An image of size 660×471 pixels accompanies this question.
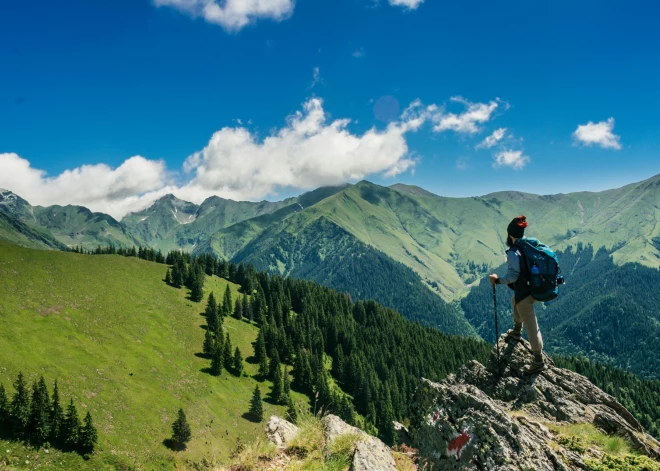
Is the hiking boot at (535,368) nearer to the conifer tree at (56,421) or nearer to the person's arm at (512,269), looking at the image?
the person's arm at (512,269)

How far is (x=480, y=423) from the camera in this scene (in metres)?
8.38

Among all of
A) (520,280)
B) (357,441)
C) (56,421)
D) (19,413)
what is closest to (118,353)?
(56,421)

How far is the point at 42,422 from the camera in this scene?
55.6m

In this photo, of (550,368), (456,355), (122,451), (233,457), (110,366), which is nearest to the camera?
(233,457)

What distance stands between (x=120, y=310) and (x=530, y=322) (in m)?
121

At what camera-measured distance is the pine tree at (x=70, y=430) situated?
2255 inches

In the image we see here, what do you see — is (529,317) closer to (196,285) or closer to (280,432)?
(280,432)

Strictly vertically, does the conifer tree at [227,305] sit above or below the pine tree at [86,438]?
above

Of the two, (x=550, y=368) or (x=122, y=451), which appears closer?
(x=550, y=368)

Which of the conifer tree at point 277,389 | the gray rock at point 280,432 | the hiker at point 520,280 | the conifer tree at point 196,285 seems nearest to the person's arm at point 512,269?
the hiker at point 520,280

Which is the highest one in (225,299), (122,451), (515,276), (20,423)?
(515,276)

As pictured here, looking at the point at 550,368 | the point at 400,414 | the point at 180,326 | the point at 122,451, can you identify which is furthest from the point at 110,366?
the point at 550,368

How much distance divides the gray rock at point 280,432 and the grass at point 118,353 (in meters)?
43.4

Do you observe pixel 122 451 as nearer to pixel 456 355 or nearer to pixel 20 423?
pixel 20 423
